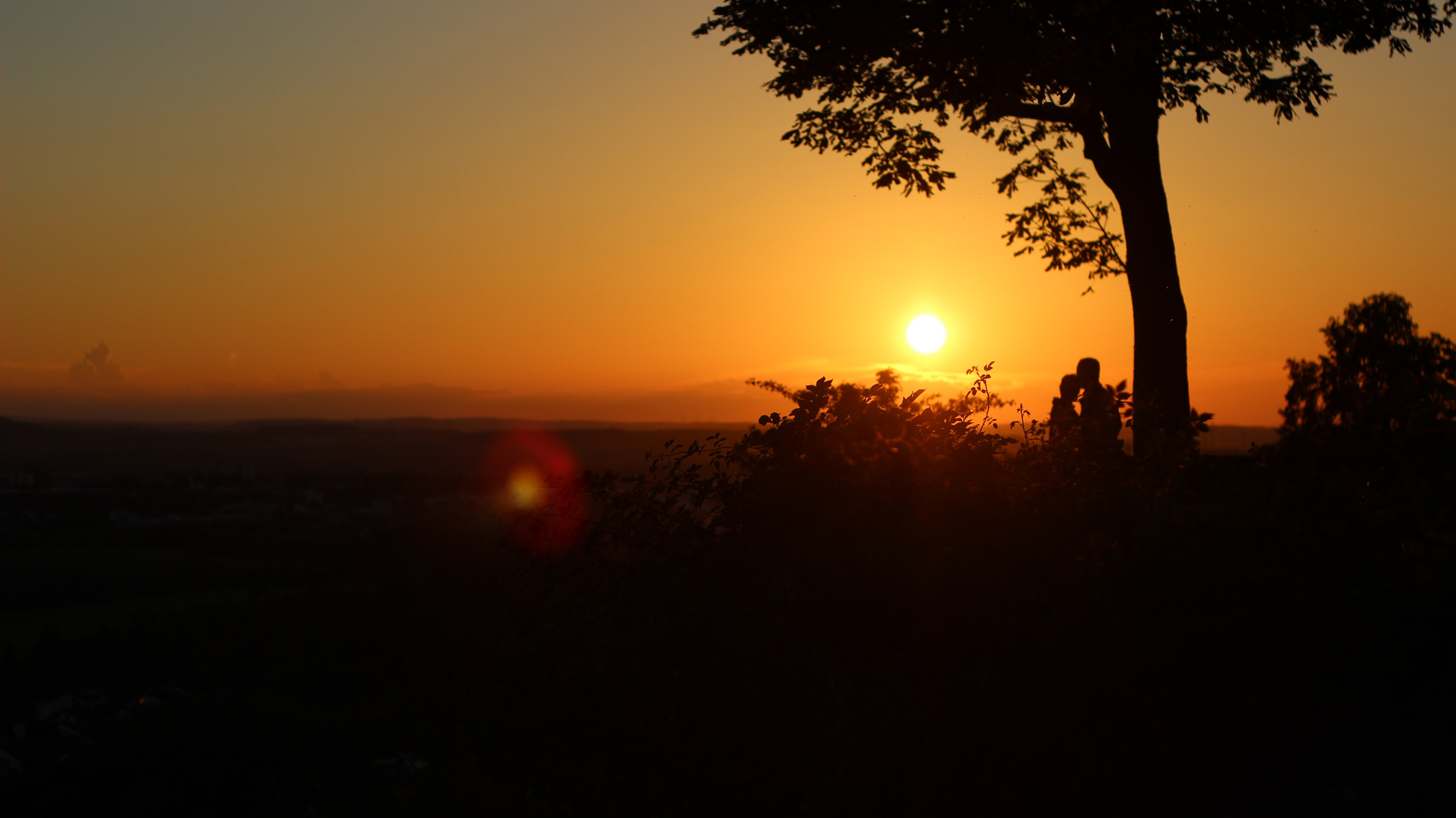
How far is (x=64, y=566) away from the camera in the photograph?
9144cm

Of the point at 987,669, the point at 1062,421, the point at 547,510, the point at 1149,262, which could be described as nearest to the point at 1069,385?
the point at 1149,262

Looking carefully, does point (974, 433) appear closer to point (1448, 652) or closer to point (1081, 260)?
point (1448, 652)

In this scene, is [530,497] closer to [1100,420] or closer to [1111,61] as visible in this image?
[1100,420]

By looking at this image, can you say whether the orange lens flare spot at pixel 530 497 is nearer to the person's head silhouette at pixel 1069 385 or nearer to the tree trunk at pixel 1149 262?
the person's head silhouette at pixel 1069 385

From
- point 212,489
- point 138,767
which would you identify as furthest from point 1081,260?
point 212,489

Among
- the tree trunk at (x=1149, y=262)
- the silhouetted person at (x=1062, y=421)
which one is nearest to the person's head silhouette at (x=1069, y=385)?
the tree trunk at (x=1149, y=262)

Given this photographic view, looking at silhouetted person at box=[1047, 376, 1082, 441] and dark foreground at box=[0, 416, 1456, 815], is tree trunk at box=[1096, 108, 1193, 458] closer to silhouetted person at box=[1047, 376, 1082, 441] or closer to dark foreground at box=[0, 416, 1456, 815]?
silhouetted person at box=[1047, 376, 1082, 441]

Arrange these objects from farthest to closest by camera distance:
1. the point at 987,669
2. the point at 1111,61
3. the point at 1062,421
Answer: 1. the point at 1111,61
2. the point at 1062,421
3. the point at 987,669

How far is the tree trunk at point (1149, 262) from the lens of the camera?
11258 mm

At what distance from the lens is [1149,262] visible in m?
11.4

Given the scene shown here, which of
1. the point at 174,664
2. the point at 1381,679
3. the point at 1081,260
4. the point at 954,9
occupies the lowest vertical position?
the point at 174,664

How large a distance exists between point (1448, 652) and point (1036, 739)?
6.14 feet

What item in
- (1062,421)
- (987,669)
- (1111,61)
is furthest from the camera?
(1111,61)

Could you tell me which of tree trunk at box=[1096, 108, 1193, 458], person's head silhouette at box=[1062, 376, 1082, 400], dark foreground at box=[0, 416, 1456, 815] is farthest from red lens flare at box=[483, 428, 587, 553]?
tree trunk at box=[1096, 108, 1193, 458]
